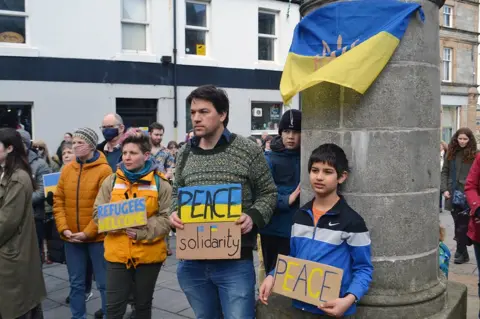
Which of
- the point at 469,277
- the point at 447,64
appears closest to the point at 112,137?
the point at 469,277

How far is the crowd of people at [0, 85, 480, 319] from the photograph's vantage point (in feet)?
9.06

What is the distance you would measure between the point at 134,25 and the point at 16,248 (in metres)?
10.3

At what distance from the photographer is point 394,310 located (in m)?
2.96

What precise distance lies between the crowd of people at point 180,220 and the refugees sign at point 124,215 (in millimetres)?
81

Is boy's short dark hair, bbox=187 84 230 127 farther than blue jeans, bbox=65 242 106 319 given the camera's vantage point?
No

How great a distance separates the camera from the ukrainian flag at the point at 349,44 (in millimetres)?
2832

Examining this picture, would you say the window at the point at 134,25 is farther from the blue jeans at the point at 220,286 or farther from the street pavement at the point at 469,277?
the blue jeans at the point at 220,286

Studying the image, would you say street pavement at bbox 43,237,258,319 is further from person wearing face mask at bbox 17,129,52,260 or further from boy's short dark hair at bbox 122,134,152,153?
boy's short dark hair at bbox 122,134,152,153

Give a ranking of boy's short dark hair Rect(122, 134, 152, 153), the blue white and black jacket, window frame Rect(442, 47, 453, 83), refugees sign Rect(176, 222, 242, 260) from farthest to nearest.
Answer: window frame Rect(442, 47, 453, 83) < boy's short dark hair Rect(122, 134, 152, 153) < refugees sign Rect(176, 222, 242, 260) < the blue white and black jacket

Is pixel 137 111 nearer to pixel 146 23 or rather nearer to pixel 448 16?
pixel 146 23

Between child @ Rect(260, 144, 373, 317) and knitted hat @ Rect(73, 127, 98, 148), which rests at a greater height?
knitted hat @ Rect(73, 127, 98, 148)

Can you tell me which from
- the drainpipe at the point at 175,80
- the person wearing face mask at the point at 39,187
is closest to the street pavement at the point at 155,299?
the person wearing face mask at the point at 39,187

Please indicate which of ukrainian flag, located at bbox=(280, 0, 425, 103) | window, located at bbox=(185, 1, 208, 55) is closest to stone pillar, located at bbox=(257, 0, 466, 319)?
ukrainian flag, located at bbox=(280, 0, 425, 103)

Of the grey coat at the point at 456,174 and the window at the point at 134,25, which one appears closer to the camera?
the grey coat at the point at 456,174
